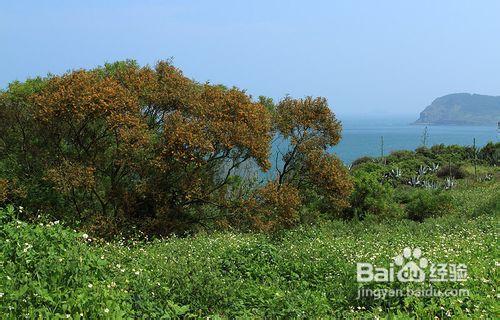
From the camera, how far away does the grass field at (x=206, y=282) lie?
19.1 ft

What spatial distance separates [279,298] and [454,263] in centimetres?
306

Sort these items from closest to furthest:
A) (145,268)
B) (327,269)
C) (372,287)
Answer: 1. (372,287)
2. (145,268)
3. (327,269)

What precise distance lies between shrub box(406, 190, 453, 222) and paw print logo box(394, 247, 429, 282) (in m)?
15.2

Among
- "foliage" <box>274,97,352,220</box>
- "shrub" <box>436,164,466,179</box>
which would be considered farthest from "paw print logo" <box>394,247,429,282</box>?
"shrub" <box>436,164,466,179</box>

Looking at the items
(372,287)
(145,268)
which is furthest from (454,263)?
(145,268)

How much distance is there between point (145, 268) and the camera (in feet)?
28.8

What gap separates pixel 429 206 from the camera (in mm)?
22828

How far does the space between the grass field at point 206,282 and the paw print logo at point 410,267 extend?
20 cm

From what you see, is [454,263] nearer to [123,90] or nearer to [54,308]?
[54,308]

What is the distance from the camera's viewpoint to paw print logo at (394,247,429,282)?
295 inches

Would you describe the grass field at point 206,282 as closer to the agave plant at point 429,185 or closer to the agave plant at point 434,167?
the agave plant at point 429,185

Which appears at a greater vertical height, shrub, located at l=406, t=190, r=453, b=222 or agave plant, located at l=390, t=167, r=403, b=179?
shrub, located at l=406, t=190, r=453, b=222

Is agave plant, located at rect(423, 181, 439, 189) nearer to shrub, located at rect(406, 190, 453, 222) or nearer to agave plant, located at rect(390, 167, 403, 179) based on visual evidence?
agave plant, located at rect(390, 167, 403, 179)

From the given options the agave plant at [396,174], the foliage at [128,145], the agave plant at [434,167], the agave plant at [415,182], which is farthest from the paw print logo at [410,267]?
the agave plant at [434,167]
